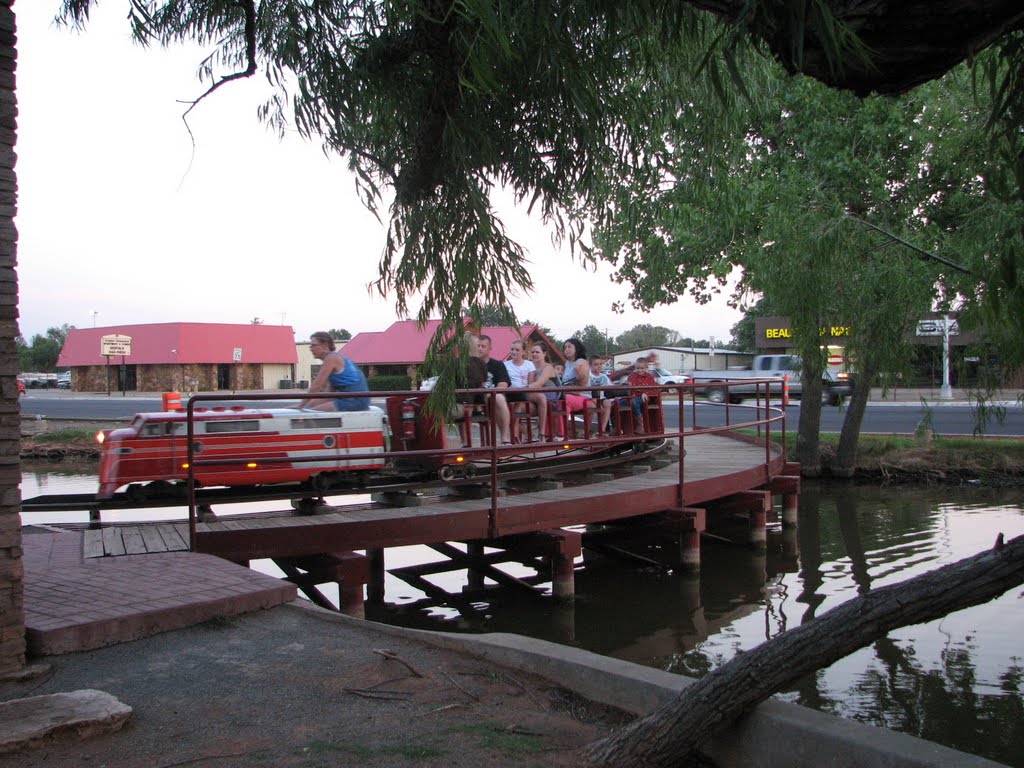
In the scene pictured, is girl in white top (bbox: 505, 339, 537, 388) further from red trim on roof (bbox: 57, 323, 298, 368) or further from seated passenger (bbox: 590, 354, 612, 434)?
red trim on roof (bbox: 57, 323, 298, 368)

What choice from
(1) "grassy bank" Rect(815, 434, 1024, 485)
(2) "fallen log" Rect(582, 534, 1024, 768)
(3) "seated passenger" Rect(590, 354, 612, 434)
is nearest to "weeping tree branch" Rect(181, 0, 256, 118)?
(2) "fallen log" Rect(582, 534, 1024, 768)

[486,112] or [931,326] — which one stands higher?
[486,112]

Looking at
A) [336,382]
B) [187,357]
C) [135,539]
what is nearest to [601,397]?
[336,382]

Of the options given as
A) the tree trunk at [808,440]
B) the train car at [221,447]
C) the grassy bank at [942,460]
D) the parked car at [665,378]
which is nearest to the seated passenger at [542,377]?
the train car at [221,447]

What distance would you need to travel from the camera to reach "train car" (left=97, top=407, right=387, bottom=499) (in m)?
8.11

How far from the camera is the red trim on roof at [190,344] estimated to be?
5572cm

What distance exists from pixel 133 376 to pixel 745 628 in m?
58.3

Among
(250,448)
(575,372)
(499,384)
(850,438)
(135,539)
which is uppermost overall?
(575,372)

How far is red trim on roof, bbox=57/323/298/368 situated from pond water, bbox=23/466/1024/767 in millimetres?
43200

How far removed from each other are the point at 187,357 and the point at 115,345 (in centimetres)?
406

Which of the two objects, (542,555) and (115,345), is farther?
(115,345)

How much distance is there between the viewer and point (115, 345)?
53656 mm

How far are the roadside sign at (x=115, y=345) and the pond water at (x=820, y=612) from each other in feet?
138

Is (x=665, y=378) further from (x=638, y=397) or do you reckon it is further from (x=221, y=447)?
(x=221, y=447)
